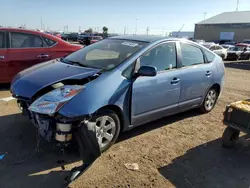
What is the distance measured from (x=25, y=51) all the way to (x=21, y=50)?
10 centimetres

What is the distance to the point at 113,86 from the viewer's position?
321 cm

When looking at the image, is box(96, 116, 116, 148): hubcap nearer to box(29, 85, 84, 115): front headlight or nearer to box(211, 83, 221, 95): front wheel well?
box(29, 85, 84, 115): front headlight

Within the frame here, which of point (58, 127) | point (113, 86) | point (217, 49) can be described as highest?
point (217, 49)

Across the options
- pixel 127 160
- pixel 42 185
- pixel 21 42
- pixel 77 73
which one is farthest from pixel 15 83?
pixel 21 42

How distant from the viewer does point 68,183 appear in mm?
2652

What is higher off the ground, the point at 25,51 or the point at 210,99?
the point at 25,51

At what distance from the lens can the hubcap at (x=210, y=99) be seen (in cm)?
512

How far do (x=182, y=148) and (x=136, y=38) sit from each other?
2.04 m

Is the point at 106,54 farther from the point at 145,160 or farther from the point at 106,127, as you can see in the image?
the point at 145,160

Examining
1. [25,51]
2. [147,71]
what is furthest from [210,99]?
[25,51]

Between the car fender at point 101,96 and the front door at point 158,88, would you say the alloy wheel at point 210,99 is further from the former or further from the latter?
the car fender at point 101,96

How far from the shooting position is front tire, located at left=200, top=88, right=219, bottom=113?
5.08 meters

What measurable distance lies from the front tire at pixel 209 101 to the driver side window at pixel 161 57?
4.64ft

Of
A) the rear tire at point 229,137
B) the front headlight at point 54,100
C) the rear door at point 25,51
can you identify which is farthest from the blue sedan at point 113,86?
the rear door at point 25,51
